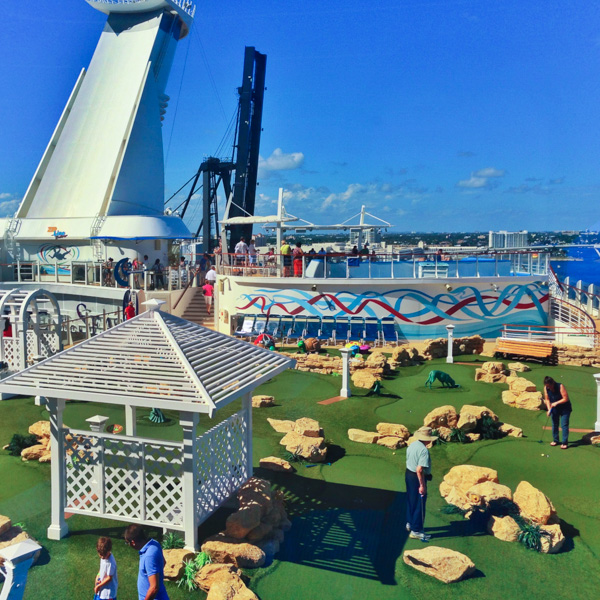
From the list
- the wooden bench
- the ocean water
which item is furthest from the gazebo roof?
the ocean water

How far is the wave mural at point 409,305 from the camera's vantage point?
19.7 m

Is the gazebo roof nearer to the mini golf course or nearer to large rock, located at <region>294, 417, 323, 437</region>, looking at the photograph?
the mini golf course

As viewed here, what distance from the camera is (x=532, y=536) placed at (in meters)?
6.50

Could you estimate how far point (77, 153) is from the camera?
88.6 feet

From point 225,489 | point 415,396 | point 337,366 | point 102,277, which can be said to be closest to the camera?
point 225,489

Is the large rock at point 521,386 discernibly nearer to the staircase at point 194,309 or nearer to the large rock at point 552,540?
the large rock at point 552,540

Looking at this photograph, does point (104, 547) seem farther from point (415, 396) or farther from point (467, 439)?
point (415, 396)

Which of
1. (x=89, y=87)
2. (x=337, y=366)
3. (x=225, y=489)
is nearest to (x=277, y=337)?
(x=337, y=366)

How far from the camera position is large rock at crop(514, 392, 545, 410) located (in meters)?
11.8

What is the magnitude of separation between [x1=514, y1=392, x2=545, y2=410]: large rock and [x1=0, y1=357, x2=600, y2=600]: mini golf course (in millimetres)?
185

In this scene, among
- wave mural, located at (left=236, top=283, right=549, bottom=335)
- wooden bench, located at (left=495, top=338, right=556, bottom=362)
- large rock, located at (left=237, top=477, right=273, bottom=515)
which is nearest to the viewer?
large rock, located at (left=237, top=477, right=273, bottom=515)

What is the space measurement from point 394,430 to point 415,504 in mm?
3256

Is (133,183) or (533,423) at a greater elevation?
(133,183)

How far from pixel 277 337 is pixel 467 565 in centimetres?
1392
